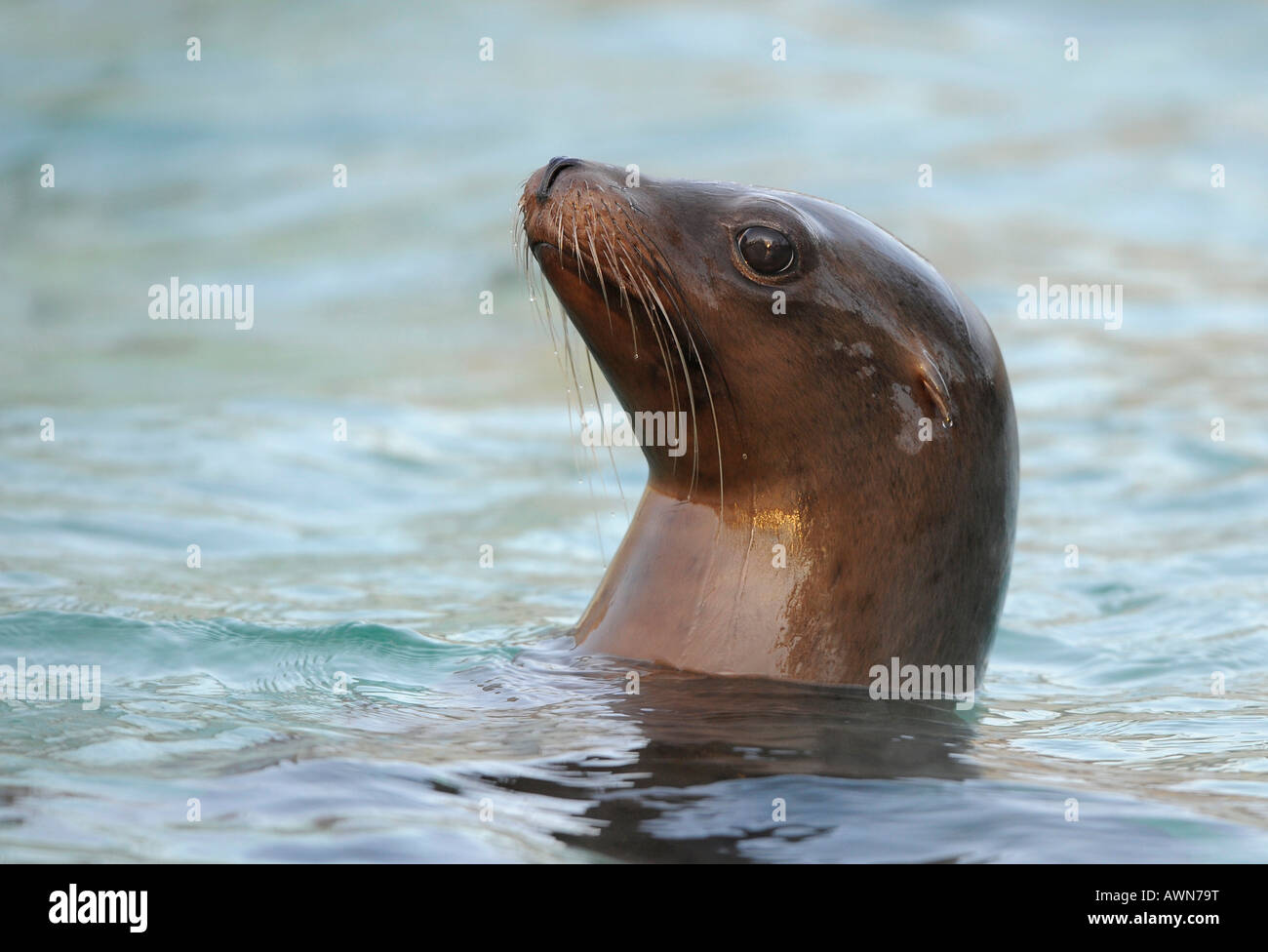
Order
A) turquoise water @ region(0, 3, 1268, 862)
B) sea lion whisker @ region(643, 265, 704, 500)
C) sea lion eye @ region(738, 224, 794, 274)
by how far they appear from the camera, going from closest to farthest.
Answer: turquoise water @ region(0, 3, 1268, 862)
sea lion whisker @ region(643, 265, 704, 500)
sea lion eye @ region(738, 224, 794, 274)

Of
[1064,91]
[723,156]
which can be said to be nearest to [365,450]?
[723,156]

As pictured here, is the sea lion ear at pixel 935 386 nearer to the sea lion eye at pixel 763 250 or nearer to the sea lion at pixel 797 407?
the sea lion at pixel 797 407

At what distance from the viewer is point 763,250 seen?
429 cm

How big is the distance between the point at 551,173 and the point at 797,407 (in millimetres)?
822

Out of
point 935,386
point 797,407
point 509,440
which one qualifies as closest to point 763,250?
point 797,407

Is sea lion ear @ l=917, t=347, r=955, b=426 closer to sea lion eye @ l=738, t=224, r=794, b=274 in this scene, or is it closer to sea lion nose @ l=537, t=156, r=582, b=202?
sea lion eye @ l=738, t=224, r=794, b=274

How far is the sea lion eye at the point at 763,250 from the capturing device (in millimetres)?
4285

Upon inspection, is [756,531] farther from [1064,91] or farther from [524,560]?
[1064,91]

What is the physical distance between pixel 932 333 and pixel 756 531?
655 mm

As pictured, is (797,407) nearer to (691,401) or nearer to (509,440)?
(691,401)

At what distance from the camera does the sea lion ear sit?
14.1 ft

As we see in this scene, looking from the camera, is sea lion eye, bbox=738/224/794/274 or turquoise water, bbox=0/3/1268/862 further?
sea lion eye, bbox=738/224/794/274

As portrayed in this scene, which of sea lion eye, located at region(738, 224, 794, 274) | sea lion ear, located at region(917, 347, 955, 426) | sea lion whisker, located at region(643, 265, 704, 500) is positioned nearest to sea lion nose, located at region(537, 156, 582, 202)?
sea lion whisker, located at region(643, 265, 704, 500)

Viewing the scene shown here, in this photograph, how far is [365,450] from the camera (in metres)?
9.81
